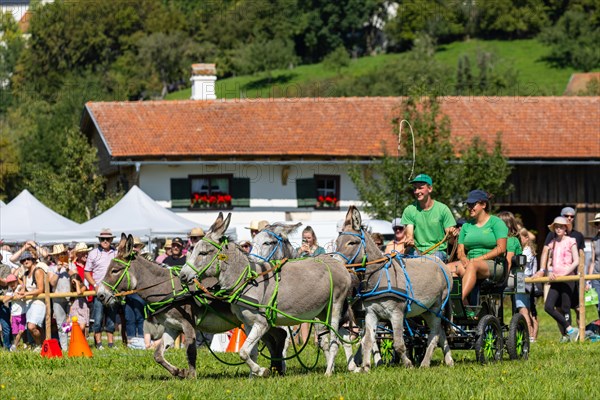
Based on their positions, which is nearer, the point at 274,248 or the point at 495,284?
the point at 274,248

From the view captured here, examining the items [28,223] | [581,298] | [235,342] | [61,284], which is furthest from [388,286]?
[28,223]

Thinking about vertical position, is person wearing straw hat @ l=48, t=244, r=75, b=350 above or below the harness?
below

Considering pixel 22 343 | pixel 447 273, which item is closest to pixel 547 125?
pixel 22 343

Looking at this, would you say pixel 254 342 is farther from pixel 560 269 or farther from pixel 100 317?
pixel 560 269

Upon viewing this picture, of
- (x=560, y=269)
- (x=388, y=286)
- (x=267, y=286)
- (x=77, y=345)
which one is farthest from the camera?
(x=560, y=269)

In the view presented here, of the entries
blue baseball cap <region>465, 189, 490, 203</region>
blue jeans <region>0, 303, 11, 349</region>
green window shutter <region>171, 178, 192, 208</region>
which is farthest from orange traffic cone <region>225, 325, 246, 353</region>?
green window shutter <region>171, 178, 192, 208</region>

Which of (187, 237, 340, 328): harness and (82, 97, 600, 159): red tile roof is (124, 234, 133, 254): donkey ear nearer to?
(187, 237, 340, 328): harness

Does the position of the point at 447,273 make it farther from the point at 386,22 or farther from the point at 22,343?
the point at 386,22

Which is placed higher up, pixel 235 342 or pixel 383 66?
pixel 383 66

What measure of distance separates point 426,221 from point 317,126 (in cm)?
2952

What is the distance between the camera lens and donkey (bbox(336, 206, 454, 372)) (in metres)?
13.5

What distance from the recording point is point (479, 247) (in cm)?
1455

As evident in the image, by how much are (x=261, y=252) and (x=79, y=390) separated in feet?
9.56

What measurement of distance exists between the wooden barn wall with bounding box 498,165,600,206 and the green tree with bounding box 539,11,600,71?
5919cm
